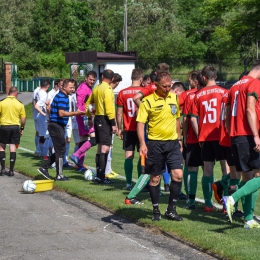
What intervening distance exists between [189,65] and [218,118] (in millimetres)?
43363

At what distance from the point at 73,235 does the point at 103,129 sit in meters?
4.26

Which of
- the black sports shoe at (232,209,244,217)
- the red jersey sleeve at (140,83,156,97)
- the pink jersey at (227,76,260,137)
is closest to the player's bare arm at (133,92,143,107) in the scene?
the red jersey sleeve at (140,83,156,97)

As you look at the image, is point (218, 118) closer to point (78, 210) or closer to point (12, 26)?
point (78, 210)

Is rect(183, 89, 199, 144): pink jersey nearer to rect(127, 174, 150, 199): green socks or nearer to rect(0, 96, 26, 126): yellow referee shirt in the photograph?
rect(127, 174, 150, 199): green socks

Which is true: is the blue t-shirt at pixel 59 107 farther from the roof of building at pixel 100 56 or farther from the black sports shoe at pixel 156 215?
the roof of building at pixel 100 56

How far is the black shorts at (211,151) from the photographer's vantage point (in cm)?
941

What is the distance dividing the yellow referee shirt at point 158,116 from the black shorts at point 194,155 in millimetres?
1002

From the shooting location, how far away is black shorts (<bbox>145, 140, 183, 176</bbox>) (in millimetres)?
8977

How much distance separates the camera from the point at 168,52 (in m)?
74.3

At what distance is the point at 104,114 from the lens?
12477 millimetres

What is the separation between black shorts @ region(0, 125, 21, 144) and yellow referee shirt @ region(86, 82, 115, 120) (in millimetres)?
2749

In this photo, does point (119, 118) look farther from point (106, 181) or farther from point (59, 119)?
point (59, 119)

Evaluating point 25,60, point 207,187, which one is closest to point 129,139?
point 207,187

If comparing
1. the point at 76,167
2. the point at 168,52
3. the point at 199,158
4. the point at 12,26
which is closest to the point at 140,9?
the point at 168,52
